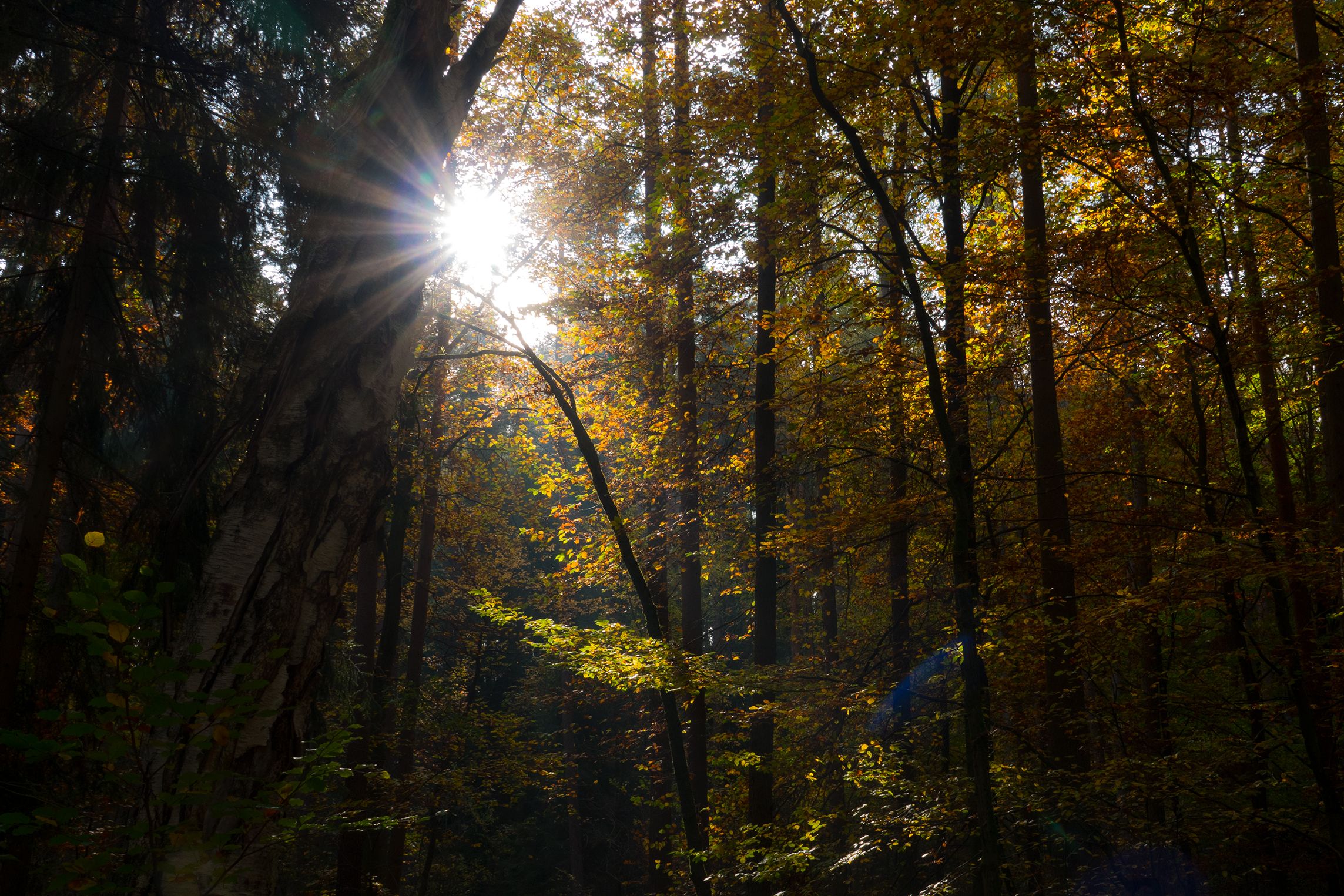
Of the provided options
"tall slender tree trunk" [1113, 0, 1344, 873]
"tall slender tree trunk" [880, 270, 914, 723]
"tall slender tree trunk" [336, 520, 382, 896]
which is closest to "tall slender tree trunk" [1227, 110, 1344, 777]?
"tall slender tree trunk" [1113, 0, 1344, 873]

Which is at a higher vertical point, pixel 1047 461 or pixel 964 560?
pixel 1047 461

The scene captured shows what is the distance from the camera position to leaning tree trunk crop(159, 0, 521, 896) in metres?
2.88

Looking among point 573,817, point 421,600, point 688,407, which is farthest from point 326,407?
point 573,817

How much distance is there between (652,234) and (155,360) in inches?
287

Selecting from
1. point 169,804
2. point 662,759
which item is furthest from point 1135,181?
point 662,759

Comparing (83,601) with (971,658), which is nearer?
(83,601)

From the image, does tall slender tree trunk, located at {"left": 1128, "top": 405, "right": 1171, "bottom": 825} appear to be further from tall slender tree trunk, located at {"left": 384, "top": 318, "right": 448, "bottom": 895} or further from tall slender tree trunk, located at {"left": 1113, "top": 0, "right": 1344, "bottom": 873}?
tall slender tree trunk, located at {"left": 384, "top": 318, "right": 448, "bottom": 895}

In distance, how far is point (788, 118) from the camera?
5.96 m

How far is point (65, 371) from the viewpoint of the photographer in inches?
232

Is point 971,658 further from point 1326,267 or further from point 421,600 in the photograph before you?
point 421,600

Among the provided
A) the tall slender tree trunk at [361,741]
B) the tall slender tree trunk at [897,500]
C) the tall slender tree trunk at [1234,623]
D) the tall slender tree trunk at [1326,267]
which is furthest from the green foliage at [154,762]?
the tall slender tree trunk at [1326,267]

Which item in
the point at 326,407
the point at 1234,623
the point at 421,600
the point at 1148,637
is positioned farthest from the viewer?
the point at 421,600

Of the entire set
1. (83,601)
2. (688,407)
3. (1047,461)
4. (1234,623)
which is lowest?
(1234,623)

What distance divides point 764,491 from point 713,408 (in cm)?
194
